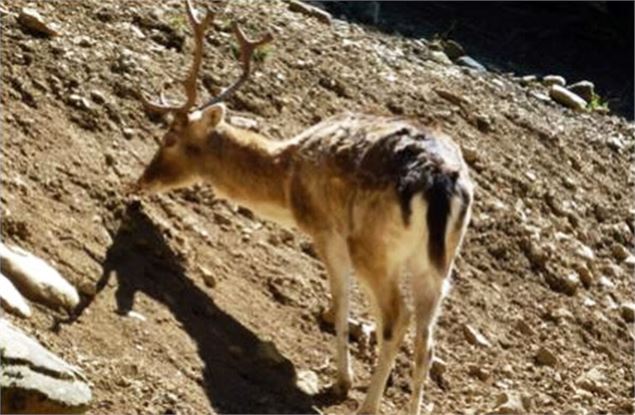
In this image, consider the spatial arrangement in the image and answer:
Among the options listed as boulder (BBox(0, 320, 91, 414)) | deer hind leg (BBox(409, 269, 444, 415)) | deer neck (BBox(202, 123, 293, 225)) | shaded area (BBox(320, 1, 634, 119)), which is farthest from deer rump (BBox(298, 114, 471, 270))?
shaded area (BBox(320, 1, 634, 119))

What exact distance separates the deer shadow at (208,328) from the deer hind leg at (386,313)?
43 cm

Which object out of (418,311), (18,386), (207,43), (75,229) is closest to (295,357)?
(418,311)

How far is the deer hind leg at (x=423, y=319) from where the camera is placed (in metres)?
7.06

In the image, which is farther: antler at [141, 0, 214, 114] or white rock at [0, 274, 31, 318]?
antler at [141, 0, 214, 114]

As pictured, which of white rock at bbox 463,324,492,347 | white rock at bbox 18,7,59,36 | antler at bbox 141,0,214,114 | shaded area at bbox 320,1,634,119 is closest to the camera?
antler at bbox 141,0,214,114

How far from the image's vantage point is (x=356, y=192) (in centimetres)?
733

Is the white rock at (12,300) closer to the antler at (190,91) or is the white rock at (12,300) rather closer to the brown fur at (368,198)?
the brown fur at (368,198)

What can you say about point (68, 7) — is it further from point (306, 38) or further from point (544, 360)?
point (544, 360)

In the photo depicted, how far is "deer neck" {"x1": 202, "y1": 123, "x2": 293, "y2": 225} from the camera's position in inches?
315

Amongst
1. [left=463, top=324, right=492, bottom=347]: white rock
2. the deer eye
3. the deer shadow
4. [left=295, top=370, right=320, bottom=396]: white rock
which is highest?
the deer eye

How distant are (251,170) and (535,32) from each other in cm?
617

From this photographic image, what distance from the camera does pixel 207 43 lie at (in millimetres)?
9977

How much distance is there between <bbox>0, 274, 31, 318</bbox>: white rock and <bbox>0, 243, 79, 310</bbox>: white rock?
0.43ft

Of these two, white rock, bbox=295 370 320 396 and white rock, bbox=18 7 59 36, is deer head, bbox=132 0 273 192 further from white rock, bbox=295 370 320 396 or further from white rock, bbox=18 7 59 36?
white rock, bbox=295 370 320 396
